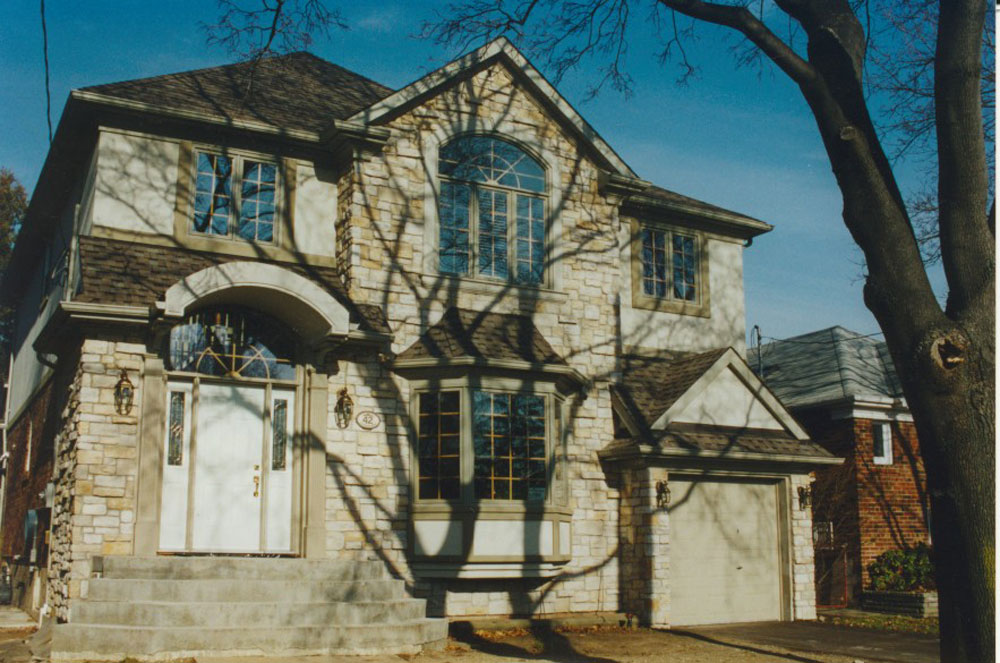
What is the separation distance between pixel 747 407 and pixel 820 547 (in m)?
5.52

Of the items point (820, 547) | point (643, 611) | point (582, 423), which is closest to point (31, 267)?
point (582, 423)

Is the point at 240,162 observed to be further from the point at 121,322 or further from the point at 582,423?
the point at 582,423

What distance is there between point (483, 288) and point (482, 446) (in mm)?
2314

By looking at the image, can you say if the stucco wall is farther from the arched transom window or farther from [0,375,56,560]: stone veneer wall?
the arched transom window

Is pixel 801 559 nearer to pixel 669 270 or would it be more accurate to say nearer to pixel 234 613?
pixel 669 270

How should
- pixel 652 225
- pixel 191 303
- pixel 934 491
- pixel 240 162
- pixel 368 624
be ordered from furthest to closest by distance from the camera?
pixel 652 225 < pixel 240 162 < pixel 191 303 < pixel 368 624 < pixel 934 491

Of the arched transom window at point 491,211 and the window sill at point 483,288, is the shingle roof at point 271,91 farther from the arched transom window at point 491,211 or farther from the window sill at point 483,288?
the window sill at point 483,288

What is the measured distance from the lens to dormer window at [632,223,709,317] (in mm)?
16031

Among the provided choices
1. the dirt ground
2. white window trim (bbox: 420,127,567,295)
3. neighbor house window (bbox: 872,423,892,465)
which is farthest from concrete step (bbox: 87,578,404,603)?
neighbor house window (bbox: 872,423,892,465)

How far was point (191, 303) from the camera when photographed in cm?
1141

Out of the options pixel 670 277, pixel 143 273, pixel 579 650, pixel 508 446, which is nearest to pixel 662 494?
pixel 508 446

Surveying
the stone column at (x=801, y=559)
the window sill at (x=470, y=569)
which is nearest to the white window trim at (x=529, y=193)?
the window sill at (x=470, y=569)

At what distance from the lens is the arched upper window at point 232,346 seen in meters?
12.4

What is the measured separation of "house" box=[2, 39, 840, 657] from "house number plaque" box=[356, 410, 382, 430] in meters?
0.02
